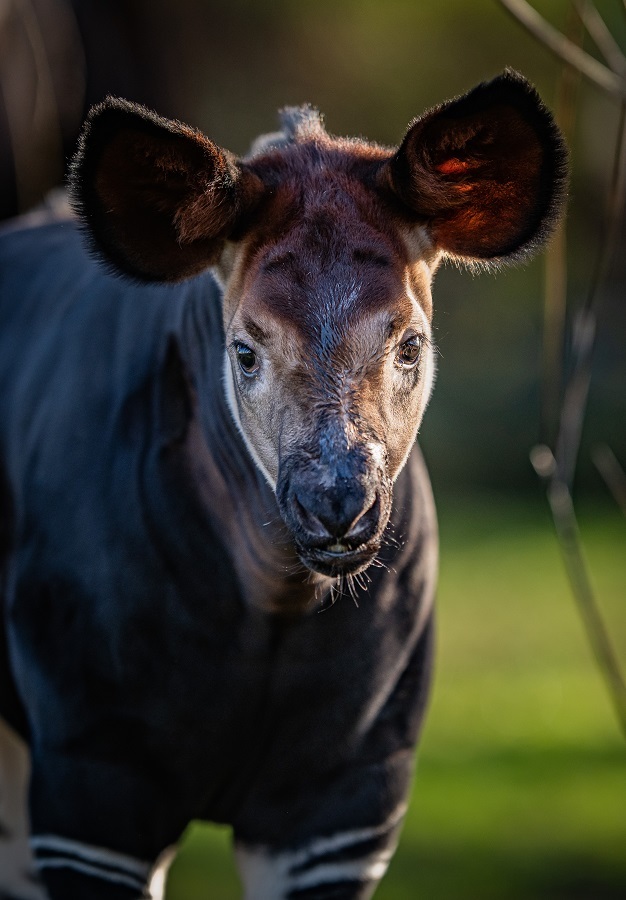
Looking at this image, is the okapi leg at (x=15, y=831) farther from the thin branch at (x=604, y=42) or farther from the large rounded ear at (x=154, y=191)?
the thin branch at (x=604, y=42)

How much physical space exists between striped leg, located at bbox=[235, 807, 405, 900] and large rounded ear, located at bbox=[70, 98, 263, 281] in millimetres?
1529

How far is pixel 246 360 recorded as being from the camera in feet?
9.35

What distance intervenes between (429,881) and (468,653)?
399cm

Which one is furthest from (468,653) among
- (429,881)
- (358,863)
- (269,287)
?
(269,287)

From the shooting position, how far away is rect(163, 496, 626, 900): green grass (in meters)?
5.71

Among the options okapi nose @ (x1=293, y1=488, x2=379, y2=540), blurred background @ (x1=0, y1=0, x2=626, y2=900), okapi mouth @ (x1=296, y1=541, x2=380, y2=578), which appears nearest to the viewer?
okapi nose @ (x1=293, y1=488, x2=379, y2=540)

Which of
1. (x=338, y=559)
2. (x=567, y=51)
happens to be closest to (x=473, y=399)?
(x=567, y=51)

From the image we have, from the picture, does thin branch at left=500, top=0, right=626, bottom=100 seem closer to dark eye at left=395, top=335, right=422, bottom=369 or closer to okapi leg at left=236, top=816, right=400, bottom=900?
dark eye at left=395, top=335, right=422, bottom=369

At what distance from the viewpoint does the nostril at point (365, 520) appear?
2484 millimetres

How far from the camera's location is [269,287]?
109 inches

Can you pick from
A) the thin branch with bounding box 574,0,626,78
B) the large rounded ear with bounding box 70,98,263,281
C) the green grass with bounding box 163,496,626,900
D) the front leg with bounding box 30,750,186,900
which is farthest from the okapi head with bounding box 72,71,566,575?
the green grass with bounding box 163,496,626,900

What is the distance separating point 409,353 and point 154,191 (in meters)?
0.70

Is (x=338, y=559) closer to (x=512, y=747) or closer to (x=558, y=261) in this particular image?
(x=558, y=261)

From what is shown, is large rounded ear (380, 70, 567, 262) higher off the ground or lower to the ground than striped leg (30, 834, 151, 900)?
higher
